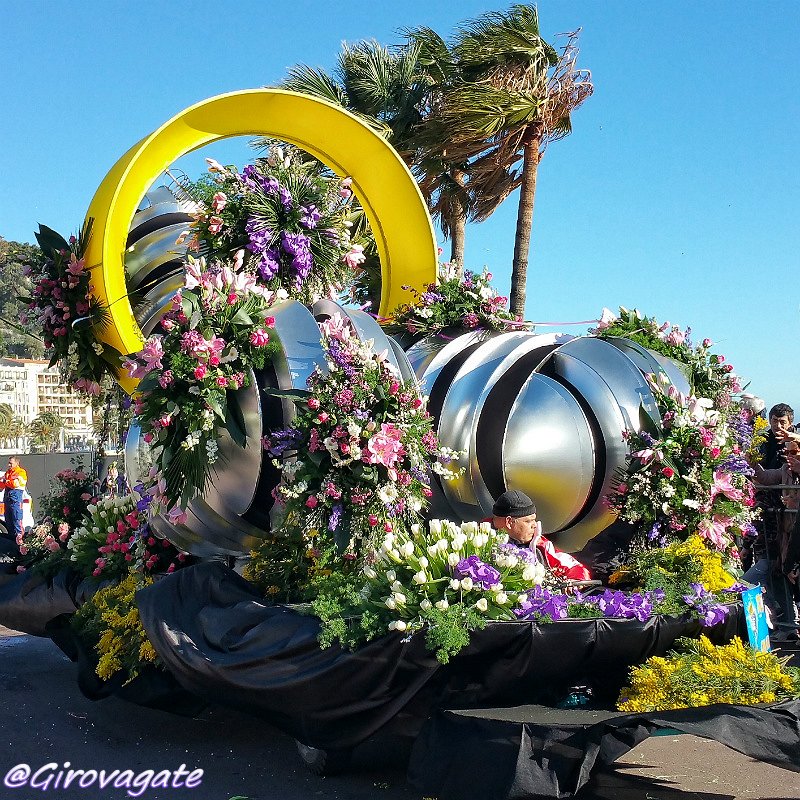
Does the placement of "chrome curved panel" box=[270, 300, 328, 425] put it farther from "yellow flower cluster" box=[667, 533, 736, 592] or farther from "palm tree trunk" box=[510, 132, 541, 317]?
"palm tree trunk" box=[510, 132, 541, 317]

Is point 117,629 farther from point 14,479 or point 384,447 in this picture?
point 14,479

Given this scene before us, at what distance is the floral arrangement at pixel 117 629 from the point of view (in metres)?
5.39

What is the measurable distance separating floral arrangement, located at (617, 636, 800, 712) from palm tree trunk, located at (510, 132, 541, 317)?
9416mm

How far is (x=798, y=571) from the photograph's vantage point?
742 centimetres

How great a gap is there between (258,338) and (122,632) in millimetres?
2055

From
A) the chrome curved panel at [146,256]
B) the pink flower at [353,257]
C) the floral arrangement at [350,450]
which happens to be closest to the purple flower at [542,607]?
the floral arrangement at [350,450]

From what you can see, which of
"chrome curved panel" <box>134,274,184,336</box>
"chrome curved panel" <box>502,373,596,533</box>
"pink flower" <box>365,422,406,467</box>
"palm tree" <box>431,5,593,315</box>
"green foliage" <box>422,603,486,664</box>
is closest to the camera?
"green foliage" <box>422,603,486,664</box>

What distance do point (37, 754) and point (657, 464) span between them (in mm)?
3996

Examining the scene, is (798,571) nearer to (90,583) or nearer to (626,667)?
(626,667)

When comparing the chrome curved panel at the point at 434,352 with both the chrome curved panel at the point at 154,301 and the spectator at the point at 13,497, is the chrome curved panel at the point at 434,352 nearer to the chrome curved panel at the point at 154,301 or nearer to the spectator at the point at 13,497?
the chrome curved panel at the point at 154,301

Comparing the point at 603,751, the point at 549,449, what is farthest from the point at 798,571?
the point at 603,751

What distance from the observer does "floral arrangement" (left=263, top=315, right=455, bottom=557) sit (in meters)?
4.82

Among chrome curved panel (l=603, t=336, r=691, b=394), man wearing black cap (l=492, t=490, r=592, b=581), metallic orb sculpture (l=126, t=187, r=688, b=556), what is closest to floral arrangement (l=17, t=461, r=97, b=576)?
metallic orb sculpture (l=126, t=187, r=688, b=556)

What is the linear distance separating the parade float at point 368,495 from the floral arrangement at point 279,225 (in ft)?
0.06
